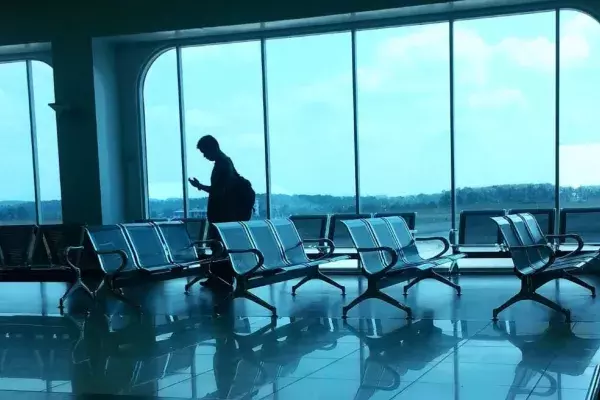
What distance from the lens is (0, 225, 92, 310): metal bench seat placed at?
648 centimetres

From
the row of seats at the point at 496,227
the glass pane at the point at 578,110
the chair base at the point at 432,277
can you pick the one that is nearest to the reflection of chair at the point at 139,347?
the chair base at the point at 432,277

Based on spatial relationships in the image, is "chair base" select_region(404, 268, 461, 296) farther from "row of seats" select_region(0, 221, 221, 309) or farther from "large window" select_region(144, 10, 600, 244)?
"row of seats" select_region(0, 221, 221, 309)

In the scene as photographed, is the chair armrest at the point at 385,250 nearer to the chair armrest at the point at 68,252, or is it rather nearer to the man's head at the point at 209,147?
the man's head at the point at 209,147

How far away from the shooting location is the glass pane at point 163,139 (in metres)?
9.96

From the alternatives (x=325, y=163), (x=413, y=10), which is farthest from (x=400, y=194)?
(x=413, y=10)

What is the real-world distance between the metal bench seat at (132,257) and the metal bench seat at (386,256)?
5.45 feet

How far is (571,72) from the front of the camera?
8.14 metres

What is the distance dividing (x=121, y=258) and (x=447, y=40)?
4.93 metres

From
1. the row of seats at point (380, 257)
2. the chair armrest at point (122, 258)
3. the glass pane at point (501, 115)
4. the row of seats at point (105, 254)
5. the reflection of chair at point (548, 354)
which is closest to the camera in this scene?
the reflection of chair at point (548, 354)

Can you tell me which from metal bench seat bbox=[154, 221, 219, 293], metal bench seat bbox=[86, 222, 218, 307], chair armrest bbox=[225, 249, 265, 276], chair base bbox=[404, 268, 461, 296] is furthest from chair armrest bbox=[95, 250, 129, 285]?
chair base bbox=[404, 268, 461, 296]

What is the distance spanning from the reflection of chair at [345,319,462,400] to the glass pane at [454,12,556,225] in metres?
3.84

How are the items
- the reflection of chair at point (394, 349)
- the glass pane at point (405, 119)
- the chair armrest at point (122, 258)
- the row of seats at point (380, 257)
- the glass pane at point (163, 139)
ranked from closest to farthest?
1. the reflection of chair at point (394, 349)
2. the row of seats at point (380, 257)
3. the chair armrest at point (122, 258)
4. the glass pane at point (405, 119)
5. the glass pane at point (163, 139)

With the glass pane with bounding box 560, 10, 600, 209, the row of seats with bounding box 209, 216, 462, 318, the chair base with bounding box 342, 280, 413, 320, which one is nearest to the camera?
the chair base with bounding box 342, 280, 413, 320

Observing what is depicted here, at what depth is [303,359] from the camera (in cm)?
416
